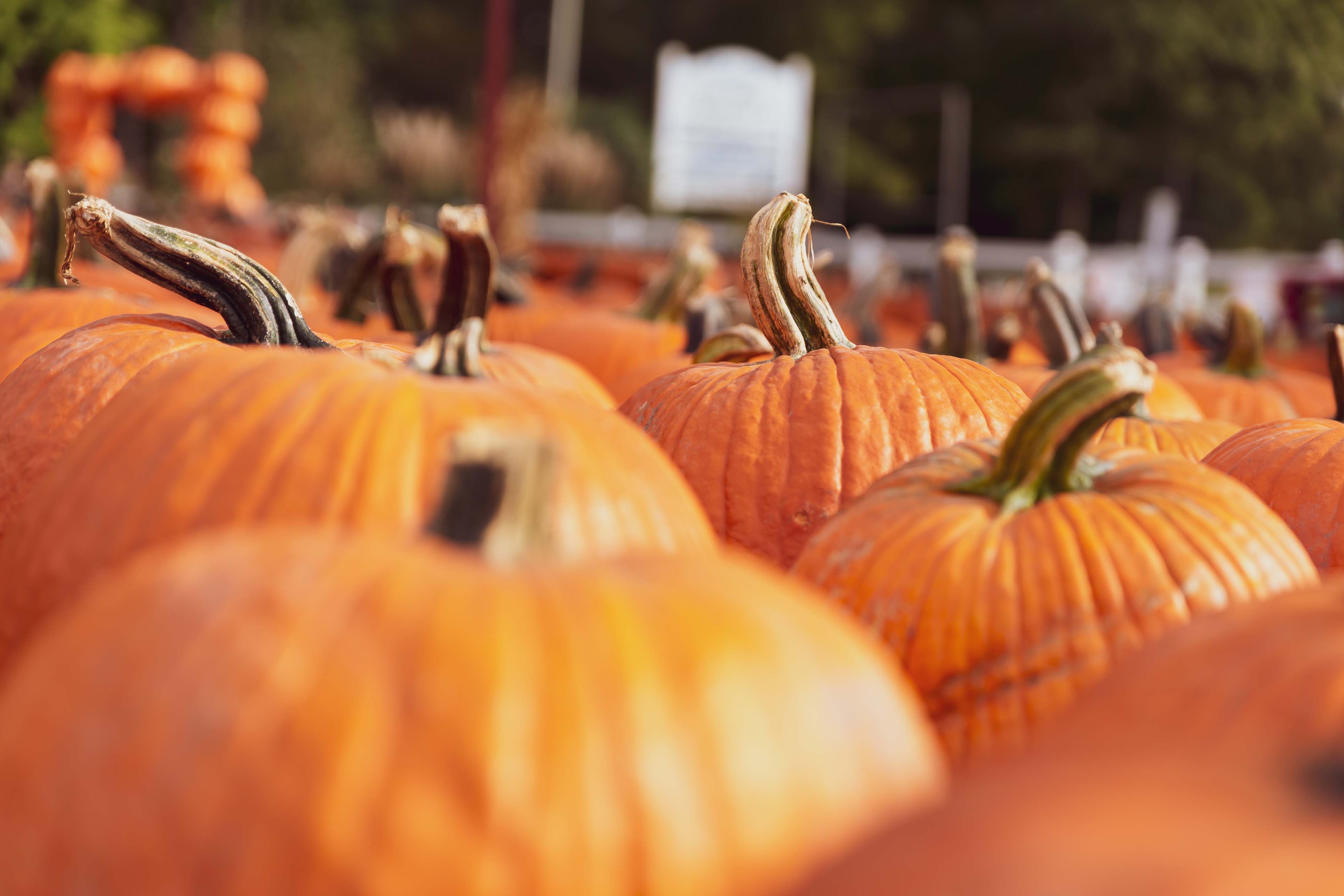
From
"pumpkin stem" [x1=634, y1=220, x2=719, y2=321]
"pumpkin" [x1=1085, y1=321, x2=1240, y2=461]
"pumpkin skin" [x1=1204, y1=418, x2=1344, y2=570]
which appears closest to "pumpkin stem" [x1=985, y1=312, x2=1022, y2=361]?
"pumpkin stem" [x1=634, y1=220, x2=719, y2=321]

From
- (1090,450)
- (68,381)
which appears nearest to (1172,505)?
(1090,450)

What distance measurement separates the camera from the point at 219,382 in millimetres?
1509

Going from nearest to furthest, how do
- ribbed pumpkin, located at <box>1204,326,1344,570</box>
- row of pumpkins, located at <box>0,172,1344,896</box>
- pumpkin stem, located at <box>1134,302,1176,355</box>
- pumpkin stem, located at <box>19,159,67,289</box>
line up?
row of pumpkins, located at <box>0,172,1344,896</box> → ribbed pumpkin, located at <box>1204,326,1344,570</box> → pumpkin stem, located at <box>19,159,67,289</box> → pumpkin stem, located at <box>1134,302,1176,355</box>

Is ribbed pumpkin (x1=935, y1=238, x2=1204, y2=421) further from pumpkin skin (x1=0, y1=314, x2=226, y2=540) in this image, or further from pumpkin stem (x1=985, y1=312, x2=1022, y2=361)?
pumpkin skin (x1=0, y1=314, x2=226, y2=540)

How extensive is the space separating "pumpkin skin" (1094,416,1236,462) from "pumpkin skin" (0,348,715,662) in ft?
5.62

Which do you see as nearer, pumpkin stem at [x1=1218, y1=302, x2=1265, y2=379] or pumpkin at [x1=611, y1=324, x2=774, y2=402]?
pumpkin at [x1=611, y1=324, x2=774, y2=402]

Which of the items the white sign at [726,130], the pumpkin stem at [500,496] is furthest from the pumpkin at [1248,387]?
the white sign at [726,130]

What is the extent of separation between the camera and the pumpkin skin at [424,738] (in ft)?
2.98

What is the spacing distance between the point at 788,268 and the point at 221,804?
1.77 metres

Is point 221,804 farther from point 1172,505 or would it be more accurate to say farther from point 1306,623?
point 1172,505

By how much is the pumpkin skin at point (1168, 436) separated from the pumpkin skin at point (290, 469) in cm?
171

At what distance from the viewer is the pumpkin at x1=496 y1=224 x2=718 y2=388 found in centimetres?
464

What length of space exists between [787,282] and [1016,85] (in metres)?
38.0

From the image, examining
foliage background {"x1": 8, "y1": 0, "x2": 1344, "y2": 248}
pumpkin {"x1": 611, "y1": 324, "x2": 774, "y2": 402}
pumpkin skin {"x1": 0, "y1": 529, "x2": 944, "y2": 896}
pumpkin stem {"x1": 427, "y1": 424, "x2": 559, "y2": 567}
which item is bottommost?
pumpkin skin {"x1": 0, "y1": 529, "x2": 944, "y2": 896}
